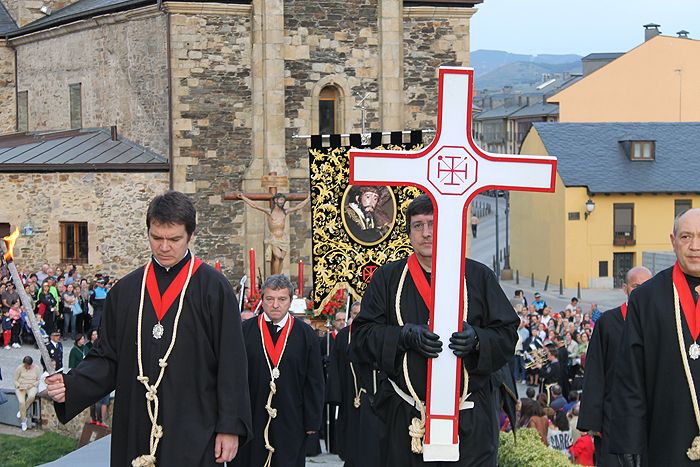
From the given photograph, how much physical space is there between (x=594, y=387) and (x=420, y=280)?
1.91 m

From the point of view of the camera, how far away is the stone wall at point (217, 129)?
94.8 ft

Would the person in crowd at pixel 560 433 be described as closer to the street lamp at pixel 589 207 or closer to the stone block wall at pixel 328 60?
the stone block wall at pixel 328 60

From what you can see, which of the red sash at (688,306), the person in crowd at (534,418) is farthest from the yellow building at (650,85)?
the red sash at (688,306)

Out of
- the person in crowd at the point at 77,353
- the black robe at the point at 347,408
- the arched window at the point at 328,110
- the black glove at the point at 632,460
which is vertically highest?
the arched window at the point at 328,110

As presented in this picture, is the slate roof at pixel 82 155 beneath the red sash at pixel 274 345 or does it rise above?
above

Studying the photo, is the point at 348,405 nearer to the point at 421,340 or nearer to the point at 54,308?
the point at 421,340

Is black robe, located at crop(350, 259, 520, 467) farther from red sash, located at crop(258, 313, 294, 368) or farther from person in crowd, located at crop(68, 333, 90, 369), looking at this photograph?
person in crowd, located at crop(68, 333, 90, 369)

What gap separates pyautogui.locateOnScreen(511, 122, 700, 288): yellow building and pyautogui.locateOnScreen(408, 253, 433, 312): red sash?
38.0m

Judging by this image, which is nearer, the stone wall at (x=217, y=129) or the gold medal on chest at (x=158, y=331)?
the gold medal on chest at (x=158, y=331)

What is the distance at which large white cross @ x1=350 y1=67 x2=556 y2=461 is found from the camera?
629cm

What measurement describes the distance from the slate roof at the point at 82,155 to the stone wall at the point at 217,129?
2.83 feet

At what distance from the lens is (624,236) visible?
4538 centimetres

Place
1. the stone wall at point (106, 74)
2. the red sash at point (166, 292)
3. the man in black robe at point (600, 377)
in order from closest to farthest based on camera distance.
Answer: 1. the red sash at point (166, 292)
2. the man in black robe at point (600, 377)
3. the stone wall at point (106, 74)

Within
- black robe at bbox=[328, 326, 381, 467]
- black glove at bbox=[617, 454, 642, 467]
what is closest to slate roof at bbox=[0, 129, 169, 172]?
black robe at bbox=[328, 326, 381, 467]
